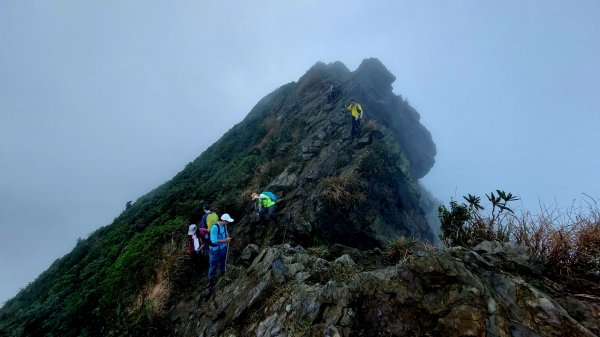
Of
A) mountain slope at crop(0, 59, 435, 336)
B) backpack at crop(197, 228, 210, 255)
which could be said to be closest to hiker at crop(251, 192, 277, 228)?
mountain slope at crop(0, 59, 435, 336)

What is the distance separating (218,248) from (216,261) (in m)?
0.45

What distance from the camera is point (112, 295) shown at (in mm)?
9023

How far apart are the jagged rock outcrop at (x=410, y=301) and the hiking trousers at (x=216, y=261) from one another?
1.43 m

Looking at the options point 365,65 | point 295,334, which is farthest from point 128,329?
point 365,65

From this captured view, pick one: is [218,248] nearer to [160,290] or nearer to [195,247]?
[195,247]

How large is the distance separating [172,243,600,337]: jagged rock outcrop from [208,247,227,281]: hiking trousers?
1429 mm

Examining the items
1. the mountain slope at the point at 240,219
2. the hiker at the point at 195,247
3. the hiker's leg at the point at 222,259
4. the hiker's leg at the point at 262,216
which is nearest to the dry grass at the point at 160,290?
the mountain slope at the point at 240,219

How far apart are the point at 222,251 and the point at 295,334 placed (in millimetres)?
4075

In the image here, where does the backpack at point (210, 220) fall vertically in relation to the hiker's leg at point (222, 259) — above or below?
above

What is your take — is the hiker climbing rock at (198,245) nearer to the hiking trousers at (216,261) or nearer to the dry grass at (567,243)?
the hiking trousers at (216,261)

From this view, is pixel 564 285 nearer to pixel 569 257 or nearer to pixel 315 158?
pixel 569 257

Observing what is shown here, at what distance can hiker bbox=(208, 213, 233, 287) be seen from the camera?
324 inches

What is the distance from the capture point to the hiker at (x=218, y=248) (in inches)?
324

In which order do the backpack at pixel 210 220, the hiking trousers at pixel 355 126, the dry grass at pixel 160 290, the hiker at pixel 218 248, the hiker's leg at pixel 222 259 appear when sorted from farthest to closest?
the hiking trousers at pixel 355 126 → the backpack at pixel 210 220 → the hiker's leg at pixel 222 259 → the hiker at pixel 218 248 → the dry grass at pixel 160 290
